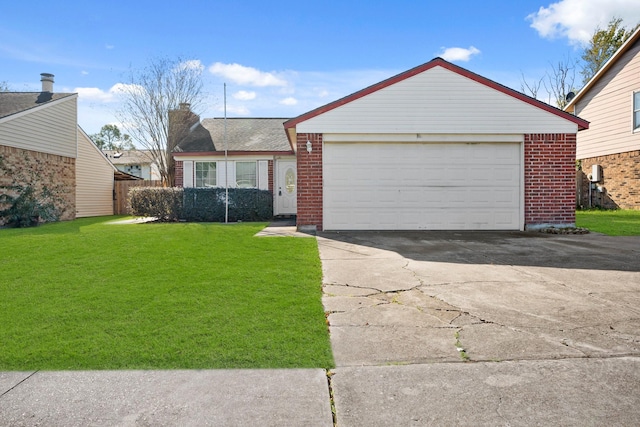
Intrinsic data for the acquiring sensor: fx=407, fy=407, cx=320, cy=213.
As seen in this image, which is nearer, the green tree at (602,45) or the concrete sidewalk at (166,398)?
the concrete sidewalk at (166,398)

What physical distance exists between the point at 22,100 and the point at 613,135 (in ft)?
77.4

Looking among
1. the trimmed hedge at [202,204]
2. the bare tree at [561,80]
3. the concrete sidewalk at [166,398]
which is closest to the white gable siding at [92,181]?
the trimmed hedge at [202,204]

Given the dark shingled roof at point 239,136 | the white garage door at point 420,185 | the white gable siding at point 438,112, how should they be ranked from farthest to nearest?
the dark shingled roof at point 239,136 → the white garage door at point 420,185 → the white gable siding at point 438,112

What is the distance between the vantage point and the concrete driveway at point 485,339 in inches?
87.0

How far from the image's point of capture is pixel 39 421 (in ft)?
6.97

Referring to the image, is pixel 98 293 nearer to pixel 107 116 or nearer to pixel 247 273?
pixel 247 273

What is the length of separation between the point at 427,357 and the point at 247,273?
9.58 ft

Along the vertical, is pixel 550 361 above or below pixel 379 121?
below

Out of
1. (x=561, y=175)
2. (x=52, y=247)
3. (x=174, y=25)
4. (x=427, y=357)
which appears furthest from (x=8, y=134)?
(x=561, y=175)

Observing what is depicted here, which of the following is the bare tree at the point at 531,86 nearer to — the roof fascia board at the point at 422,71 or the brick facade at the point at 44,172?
the roof fascia board at the point at 422,71

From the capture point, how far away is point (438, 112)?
32.9 ft

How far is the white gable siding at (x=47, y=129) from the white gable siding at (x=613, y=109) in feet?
72.8

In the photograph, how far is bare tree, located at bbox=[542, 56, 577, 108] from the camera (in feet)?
103

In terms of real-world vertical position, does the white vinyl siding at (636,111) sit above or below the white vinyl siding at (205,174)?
above
